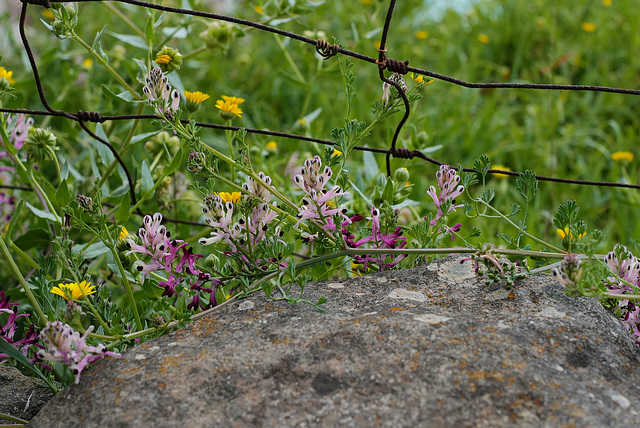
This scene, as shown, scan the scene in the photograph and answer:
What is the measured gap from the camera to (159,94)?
49.1 inches

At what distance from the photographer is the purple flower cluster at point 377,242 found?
4.25ft

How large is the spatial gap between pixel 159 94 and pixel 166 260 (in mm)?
315

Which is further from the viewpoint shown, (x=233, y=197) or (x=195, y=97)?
(x=195, y=97)

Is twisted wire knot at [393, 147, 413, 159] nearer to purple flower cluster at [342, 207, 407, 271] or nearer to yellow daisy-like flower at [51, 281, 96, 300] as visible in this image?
purple flower cluster at [342, 207, 407, 271]

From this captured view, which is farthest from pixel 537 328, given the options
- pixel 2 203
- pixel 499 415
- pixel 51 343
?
pixel 2 203

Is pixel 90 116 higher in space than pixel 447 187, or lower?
higher

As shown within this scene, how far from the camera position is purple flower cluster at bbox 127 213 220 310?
122 centimetres

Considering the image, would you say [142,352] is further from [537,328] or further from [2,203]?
[2,203]

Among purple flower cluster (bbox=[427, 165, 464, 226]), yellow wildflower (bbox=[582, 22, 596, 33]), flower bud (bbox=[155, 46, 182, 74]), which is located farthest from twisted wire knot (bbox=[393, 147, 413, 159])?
yellow wildflower (bbox=[582, 22, 596, 33])

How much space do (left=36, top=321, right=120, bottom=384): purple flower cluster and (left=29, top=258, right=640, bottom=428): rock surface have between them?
1.4 inches

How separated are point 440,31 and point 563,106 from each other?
3.35 feet

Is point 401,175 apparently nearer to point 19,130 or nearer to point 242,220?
point 242,220

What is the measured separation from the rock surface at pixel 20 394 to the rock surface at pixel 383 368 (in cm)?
16

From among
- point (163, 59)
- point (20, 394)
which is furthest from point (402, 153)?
point (20, 394)
